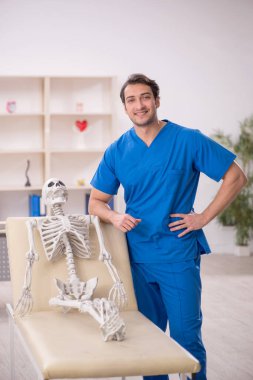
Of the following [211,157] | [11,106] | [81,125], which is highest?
[11,106]

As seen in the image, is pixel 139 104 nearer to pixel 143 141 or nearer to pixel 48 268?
pixel 143 141

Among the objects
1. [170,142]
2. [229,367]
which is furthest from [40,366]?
[229,367]

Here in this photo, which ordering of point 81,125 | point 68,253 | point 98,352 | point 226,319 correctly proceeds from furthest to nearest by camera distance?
point 81,125 → point 226,319 → point 68,253 → point 98,352

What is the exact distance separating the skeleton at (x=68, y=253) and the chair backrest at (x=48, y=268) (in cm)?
3

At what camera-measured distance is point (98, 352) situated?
6.27 ft

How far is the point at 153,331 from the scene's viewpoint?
2119 mm

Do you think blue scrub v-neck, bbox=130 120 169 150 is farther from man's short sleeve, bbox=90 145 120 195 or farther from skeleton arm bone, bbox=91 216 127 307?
skeleton arm bone, bbox=91 216 127 307

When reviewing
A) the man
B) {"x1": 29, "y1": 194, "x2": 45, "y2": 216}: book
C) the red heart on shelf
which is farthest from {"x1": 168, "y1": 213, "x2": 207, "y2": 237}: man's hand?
the red heart on shelf

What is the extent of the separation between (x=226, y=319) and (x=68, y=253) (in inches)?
73.3

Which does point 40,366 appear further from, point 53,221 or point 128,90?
point 128,90

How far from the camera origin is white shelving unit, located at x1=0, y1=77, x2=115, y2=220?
19.3 ft

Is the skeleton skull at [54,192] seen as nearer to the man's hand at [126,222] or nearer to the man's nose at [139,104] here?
the man's hand at [126,222]

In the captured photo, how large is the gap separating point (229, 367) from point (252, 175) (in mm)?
3276

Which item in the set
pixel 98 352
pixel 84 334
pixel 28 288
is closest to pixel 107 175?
pixel 28 288
